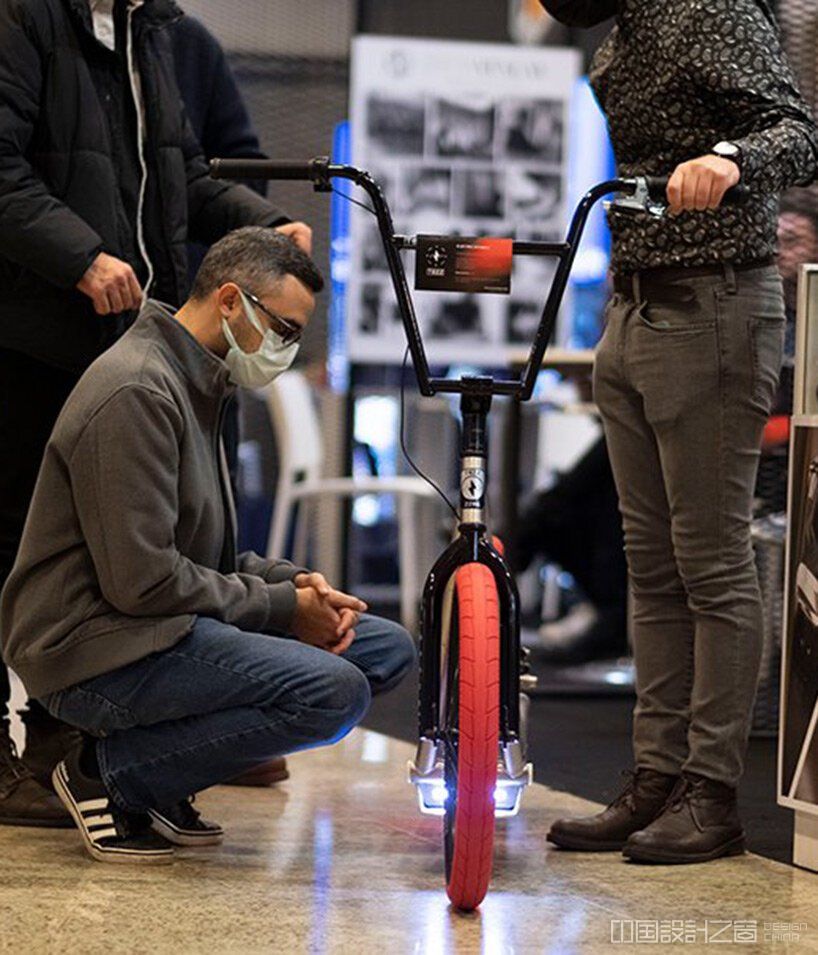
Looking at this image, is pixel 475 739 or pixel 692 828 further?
pixel 692 828

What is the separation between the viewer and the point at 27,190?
9.56ft

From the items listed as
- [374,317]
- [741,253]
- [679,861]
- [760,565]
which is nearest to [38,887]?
[679,861]

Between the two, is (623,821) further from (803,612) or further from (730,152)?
(730,152)

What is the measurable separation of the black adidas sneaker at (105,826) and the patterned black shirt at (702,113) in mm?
1136

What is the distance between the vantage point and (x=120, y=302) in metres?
2.94

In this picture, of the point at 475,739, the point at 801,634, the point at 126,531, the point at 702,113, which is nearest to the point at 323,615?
the point at 126,531

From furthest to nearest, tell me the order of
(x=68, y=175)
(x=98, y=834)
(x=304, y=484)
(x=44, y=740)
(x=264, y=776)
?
(x=304, y=484)
(x=264, y=776)
(x=44, y=740)
(x=68, y=175)
(x=98, y=834)

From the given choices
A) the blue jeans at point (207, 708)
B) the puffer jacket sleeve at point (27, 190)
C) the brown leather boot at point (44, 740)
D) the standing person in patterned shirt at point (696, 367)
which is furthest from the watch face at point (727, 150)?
the brown leather boot at point (44, 740)

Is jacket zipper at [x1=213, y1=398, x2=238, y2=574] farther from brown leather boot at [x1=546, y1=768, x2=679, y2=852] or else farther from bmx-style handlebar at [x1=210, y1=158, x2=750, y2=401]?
brown leather boot at [x1=546, y1=768, x2=679, y2=852]

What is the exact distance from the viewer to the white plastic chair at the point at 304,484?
621 centimetres

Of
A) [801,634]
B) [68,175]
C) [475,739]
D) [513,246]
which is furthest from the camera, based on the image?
[68,175]

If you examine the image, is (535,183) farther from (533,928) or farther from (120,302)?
(533,928)

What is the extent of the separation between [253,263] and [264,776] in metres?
1.14

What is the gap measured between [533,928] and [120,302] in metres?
1.22
